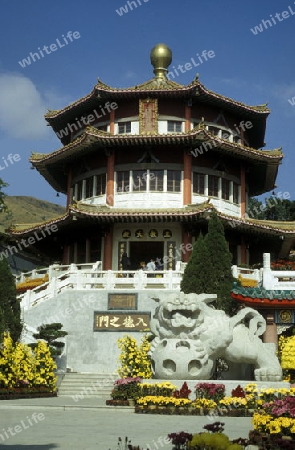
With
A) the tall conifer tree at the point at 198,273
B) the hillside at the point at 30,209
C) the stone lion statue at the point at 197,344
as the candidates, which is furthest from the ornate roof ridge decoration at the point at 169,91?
the hillside at the point at 30,209

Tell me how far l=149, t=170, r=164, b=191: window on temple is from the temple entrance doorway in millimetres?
2627

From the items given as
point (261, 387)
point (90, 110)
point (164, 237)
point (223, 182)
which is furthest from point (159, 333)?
point (90, 110)

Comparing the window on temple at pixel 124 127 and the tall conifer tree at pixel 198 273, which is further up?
the window on temple at pixel 124 127

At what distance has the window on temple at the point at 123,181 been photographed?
30.9 meters

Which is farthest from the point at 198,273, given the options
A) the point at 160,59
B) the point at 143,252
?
the point at 160,59

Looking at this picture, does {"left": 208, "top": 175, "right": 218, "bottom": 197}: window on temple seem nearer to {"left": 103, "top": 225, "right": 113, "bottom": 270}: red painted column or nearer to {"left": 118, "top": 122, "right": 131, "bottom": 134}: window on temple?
{"left": 118, "top": 122, "right": 131, "bottom": 134}: window on temple

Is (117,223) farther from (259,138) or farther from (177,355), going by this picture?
(177,355)

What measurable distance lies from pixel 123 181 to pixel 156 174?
1649 millimetres

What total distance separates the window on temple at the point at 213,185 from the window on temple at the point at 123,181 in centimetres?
403

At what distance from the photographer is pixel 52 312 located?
23609 millimetres

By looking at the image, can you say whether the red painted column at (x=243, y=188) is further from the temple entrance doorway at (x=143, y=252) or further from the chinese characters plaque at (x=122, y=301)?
the chinese characters plaque at (x=122, y=301)

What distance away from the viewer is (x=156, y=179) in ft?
101

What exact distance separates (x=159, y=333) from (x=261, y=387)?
108 inches

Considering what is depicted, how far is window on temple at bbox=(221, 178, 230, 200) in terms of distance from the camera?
31828 mm
